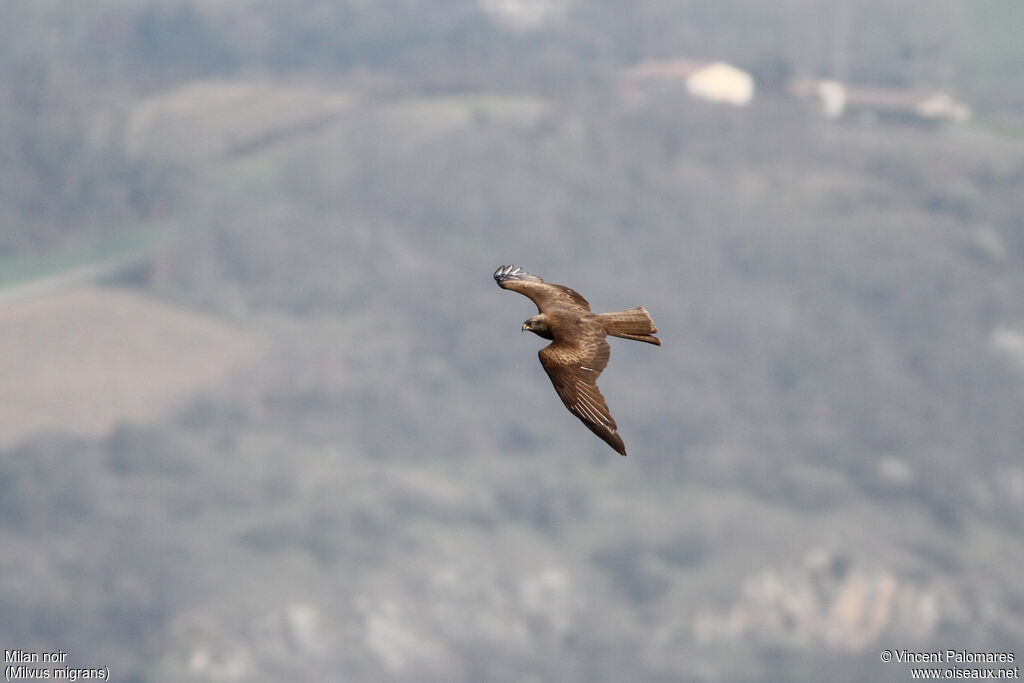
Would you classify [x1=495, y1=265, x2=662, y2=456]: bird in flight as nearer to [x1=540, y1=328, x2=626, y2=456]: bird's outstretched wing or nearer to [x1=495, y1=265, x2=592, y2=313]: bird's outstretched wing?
[x1=540, y1=328, x2=626, y2=456]: bird's outstretched wing

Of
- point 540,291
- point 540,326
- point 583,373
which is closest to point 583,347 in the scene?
point 583,373

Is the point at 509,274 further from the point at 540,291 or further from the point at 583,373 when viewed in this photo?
the point at 583,373

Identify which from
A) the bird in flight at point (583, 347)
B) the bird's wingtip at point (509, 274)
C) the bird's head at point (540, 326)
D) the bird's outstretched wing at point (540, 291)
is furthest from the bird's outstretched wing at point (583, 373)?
the bird's wingtip at point (509, 274)

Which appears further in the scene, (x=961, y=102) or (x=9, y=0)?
(x=9, y=0)

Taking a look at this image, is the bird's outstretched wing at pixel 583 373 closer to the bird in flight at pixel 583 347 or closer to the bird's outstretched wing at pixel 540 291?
the bird in flight at pixel 583 347

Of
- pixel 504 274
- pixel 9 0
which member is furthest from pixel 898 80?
pixel 504 274

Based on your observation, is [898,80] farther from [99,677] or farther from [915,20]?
[99,677]

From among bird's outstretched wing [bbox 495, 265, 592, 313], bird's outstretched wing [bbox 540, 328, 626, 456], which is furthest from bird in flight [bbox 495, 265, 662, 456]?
bird's outstretched wing [bbox 495, 265, 592, 313]
